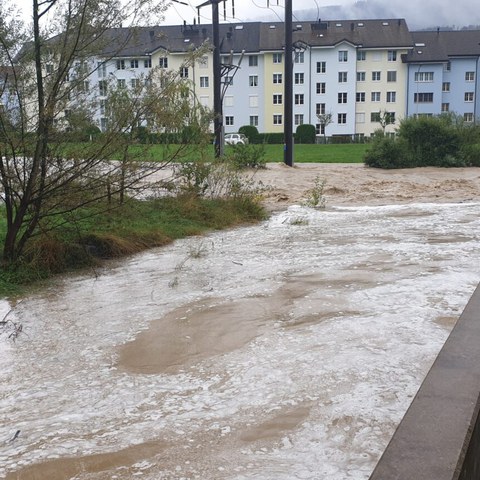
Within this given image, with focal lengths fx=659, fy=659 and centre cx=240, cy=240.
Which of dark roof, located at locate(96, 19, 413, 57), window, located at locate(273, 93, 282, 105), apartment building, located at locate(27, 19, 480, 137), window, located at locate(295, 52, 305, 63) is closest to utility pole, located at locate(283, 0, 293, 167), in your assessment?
dark roof, located at locate(96, 19, 413, 57)

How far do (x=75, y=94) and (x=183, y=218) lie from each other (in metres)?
5.16

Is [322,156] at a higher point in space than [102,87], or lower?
lower

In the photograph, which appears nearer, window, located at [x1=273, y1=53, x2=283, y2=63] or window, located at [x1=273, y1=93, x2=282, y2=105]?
window, located at [x1=273, y1=53, x2=283, y2=63]

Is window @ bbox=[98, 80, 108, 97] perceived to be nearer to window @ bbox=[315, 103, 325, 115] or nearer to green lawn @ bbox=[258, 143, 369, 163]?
green lawn @ bbox=[258, 143, 369, 163]

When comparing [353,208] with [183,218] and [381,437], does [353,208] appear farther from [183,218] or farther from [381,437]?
[381,437]

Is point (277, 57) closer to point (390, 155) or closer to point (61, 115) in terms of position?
point (390, 155)

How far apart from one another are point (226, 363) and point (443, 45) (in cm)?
8771

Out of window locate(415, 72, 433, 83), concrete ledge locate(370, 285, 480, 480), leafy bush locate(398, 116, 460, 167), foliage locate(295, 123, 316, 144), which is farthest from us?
window locate(415, 72, 433, 83)

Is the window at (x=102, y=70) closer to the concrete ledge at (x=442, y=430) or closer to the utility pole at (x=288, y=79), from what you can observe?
the concrete ledge at (x=442, y=430)

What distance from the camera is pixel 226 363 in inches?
205

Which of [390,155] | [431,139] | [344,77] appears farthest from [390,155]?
[344,77]

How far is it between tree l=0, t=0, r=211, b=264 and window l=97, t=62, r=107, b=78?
53mm

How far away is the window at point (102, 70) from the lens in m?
8.78

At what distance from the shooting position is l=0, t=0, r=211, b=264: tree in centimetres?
809
